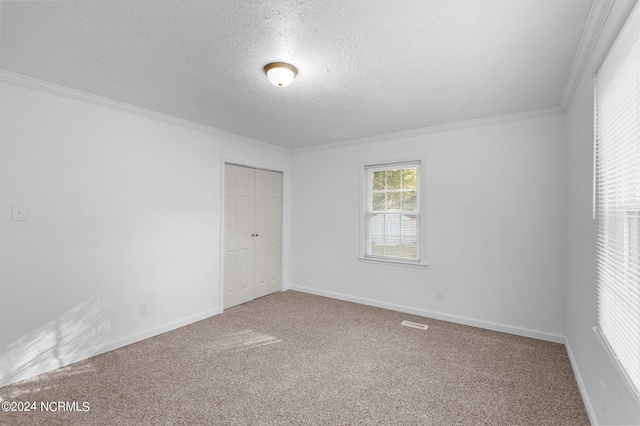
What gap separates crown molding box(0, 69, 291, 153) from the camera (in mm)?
2479

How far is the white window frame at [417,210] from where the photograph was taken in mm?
4113

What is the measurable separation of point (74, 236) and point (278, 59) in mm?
2480

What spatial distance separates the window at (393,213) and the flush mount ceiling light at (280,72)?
245cm

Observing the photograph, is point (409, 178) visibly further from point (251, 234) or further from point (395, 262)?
point (251, 234)

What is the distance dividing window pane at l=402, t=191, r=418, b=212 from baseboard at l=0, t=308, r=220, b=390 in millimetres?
3003

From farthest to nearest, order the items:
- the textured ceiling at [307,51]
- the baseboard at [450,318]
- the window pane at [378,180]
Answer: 1. the window pane at [378,180]
2. the baseboard at [450,318]
3. the textured ceiling at [307,51]

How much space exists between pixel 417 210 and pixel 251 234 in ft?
8.28

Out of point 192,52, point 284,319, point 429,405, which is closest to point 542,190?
point 429,405

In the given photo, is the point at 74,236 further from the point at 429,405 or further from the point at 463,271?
the point at 463,271

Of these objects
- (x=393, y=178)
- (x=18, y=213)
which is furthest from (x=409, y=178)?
(x=18, y=213)

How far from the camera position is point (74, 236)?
9.27ft

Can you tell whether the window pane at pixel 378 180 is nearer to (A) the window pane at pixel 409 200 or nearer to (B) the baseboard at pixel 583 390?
(A) the window pane at pixel 409 200

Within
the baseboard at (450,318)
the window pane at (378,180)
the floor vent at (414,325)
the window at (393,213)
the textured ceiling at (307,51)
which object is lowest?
the floor vent at (414,325)

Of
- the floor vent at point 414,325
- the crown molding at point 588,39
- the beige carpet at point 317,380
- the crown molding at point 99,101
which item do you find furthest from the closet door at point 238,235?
the crown molding at point 588,39
